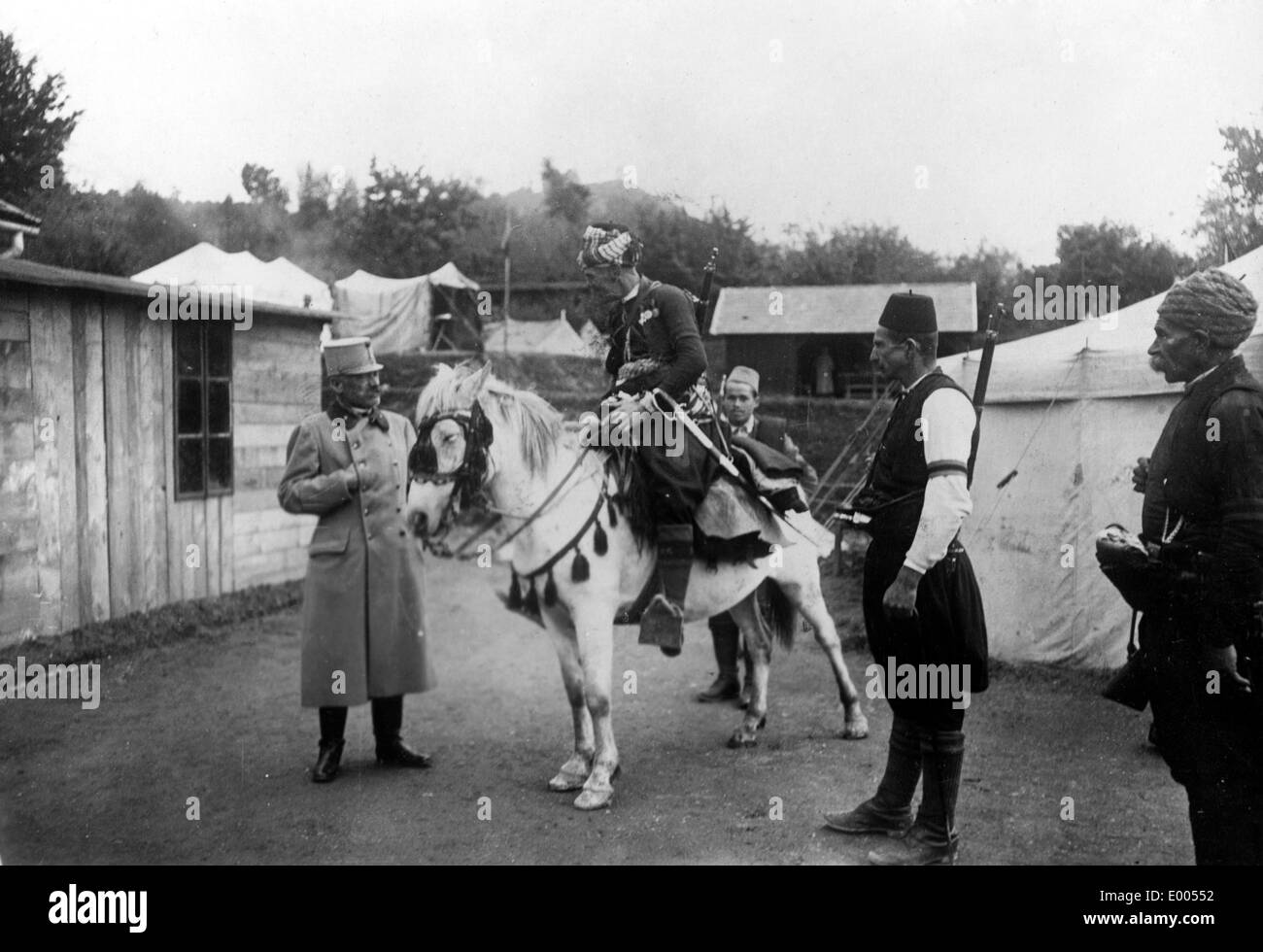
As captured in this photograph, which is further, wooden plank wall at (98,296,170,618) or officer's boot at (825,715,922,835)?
wooden plank wall at (98,296,170,618)

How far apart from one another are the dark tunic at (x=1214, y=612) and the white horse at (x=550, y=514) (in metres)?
2.11

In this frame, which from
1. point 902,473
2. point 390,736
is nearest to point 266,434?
point 390,736

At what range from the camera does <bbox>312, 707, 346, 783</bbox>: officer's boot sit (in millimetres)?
4191

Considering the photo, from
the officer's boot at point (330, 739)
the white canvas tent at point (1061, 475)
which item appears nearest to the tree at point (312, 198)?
the officer's boot at point (330, 739)

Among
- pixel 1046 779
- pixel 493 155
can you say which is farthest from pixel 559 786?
pixel 493 155

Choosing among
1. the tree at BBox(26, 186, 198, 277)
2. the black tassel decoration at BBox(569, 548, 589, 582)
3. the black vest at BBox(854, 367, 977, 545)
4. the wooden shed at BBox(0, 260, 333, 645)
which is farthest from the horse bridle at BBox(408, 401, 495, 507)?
the wooden shed at BBox(0, 260, 333, 645)

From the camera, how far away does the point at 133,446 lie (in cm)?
625

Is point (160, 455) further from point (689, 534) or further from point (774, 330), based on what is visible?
point (774, 330)

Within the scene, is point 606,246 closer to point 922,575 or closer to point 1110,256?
point 922,575

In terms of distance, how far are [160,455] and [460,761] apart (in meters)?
3.61

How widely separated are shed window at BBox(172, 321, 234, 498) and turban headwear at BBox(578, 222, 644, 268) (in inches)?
164

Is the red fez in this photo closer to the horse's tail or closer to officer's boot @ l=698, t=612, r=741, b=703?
the horse's tail

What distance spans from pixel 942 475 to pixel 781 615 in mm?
2289
